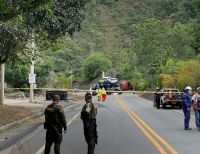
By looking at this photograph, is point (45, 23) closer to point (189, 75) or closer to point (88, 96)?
point (88, 96)

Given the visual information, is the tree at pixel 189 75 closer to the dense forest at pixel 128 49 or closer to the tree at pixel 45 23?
the dense forest at pixel 128 49

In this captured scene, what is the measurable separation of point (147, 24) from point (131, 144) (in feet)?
218

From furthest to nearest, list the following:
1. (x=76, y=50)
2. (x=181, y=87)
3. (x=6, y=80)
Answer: (x=76, y=50)
(x=6, y=80)
(x=181, y=87)

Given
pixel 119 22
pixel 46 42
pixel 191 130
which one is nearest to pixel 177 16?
pixel 119 22

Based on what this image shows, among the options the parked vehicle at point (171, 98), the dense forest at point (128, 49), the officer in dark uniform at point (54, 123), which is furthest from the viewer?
the dense forest at point (128, 49)

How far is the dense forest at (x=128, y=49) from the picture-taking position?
47812mm

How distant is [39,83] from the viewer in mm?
60219

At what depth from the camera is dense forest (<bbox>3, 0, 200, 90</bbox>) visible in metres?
47.8

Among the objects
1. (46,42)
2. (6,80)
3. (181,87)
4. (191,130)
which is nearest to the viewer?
(191,130)

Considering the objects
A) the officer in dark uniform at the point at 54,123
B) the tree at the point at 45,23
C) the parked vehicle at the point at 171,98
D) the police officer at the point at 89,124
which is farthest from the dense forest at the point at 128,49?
the officer in dark uniform at the point at 54,123

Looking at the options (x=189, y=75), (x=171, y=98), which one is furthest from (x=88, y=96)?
(x=189, y=75)

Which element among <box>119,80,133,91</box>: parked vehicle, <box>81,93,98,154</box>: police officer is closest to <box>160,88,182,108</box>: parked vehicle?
<box>81,93,98,154</box>: police officer

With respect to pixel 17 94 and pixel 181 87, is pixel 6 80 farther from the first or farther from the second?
pixel 181 87

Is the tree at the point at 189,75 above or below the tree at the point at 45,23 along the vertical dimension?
below
